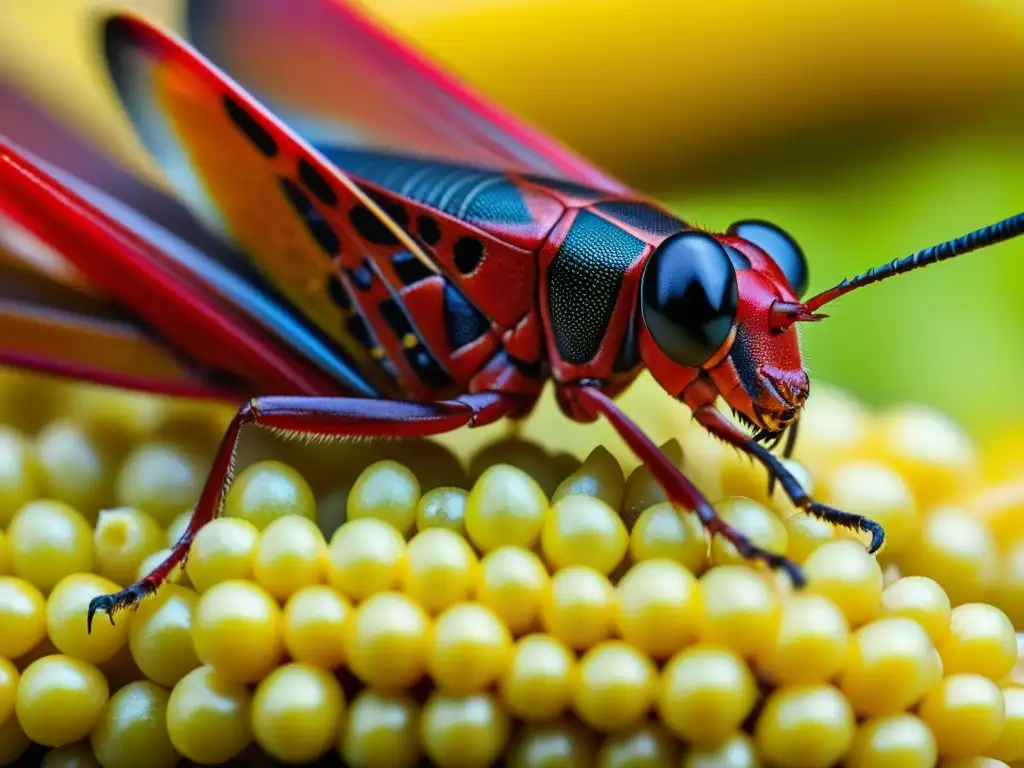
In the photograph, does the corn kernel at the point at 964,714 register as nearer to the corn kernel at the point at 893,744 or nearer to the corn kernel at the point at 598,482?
the corn kernel at the point at 893,744

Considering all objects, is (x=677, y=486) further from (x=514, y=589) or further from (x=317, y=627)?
(x=317, y=627)

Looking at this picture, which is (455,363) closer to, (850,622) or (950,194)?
(850,622)

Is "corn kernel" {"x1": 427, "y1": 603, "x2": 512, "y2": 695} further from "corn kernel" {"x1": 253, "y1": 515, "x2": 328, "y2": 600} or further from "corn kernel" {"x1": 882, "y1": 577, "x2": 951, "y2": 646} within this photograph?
"corn kernel" {"x1": 882, "y1": 577, "x2": 951, "y2": 646}

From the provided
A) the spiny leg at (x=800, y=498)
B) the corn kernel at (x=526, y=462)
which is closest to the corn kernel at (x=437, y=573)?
the corn kernel at (x=526, y=462)

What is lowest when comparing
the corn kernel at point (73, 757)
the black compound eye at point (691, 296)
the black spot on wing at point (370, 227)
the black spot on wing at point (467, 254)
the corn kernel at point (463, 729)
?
the corn kernel at point (73, 757)

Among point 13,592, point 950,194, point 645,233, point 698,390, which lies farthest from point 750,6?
point 13,592

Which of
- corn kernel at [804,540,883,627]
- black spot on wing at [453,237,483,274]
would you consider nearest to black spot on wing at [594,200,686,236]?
black spot on wing at [453,237,483,274]
